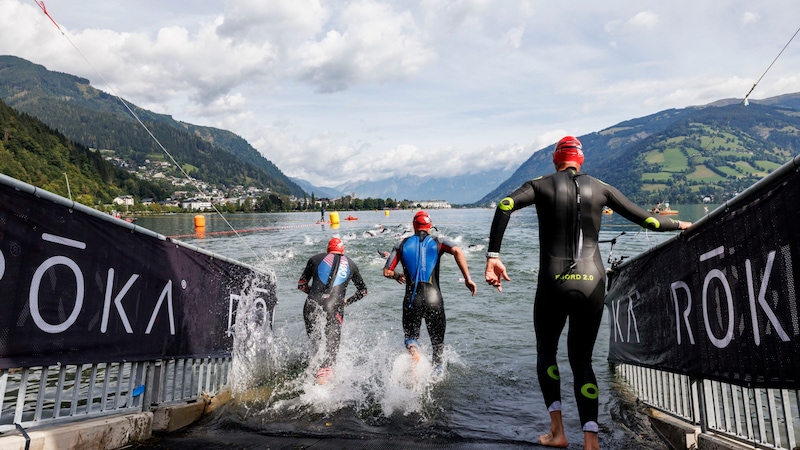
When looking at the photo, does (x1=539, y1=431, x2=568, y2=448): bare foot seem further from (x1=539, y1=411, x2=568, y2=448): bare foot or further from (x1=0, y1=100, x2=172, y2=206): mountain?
(x1=0, y1=100, x2=172, y2=206): mountain

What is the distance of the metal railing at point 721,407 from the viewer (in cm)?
284

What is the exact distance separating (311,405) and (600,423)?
128 inches

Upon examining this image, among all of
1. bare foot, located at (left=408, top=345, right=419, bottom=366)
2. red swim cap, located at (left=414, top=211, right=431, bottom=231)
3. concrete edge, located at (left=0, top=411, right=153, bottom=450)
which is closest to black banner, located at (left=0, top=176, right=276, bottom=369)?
concrete edge, located at (left=0, top=411, right=153, bottom=450)

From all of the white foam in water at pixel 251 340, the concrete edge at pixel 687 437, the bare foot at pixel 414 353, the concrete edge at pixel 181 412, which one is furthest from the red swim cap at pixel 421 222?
the concrete edge at pixel 687 437

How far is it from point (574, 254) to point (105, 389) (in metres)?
3.89

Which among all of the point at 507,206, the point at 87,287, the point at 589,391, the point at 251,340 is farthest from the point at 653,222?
the point at 251,340

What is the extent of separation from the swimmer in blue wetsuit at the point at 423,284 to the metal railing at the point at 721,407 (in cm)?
248

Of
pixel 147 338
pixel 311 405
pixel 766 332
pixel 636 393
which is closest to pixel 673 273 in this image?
pixel 766 332

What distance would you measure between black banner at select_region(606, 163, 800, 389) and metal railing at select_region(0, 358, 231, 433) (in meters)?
4.39

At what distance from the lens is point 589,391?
12.0 feet

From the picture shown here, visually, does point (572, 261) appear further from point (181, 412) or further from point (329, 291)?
point (329, 291)

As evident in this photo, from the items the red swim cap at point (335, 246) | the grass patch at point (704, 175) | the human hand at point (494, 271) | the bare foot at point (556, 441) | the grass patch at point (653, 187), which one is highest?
the grass patch at point (704, 175)

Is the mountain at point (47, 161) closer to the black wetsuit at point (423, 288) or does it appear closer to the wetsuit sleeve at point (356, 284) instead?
the wetsuit sleeve at point (356, 284)

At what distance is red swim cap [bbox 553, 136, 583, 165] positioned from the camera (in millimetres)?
3969
